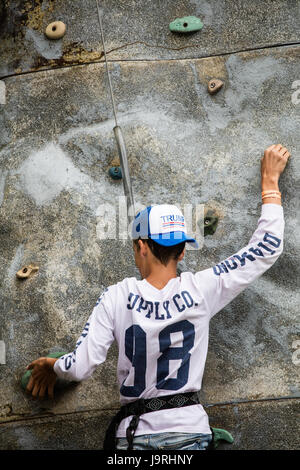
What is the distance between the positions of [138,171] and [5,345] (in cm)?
155

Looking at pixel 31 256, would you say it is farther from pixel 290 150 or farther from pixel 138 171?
pixel 290 150

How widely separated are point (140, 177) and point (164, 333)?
4.66ft

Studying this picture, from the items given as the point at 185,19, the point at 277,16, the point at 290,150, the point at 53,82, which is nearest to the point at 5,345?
the point at 53,82

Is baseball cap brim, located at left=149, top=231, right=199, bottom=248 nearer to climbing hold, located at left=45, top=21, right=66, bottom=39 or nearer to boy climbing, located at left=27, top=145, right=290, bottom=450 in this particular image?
boy climbing, located at left=27, top=145, right=290, bottom=450

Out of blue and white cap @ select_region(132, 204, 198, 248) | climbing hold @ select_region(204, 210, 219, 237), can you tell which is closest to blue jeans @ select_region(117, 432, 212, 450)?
blue and white cap @ select_region(132, 204, 198, 248)

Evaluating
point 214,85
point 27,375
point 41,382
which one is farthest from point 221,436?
point 214,85

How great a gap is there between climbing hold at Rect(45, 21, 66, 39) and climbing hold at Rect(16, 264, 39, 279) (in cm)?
171

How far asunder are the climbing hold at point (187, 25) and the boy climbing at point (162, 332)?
5.21ft

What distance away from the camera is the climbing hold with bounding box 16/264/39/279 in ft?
13.8

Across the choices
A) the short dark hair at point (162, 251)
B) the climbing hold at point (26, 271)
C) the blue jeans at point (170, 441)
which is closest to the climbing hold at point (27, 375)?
the climbing hold at point (26, 271)

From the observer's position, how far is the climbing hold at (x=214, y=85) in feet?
13.8

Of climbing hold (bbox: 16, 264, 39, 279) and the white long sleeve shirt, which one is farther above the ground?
climbing hold (bbox: 16, 264, 39, 279)

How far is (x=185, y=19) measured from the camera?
430 centimetres

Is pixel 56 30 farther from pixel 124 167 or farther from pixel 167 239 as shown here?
pixel 167 239
